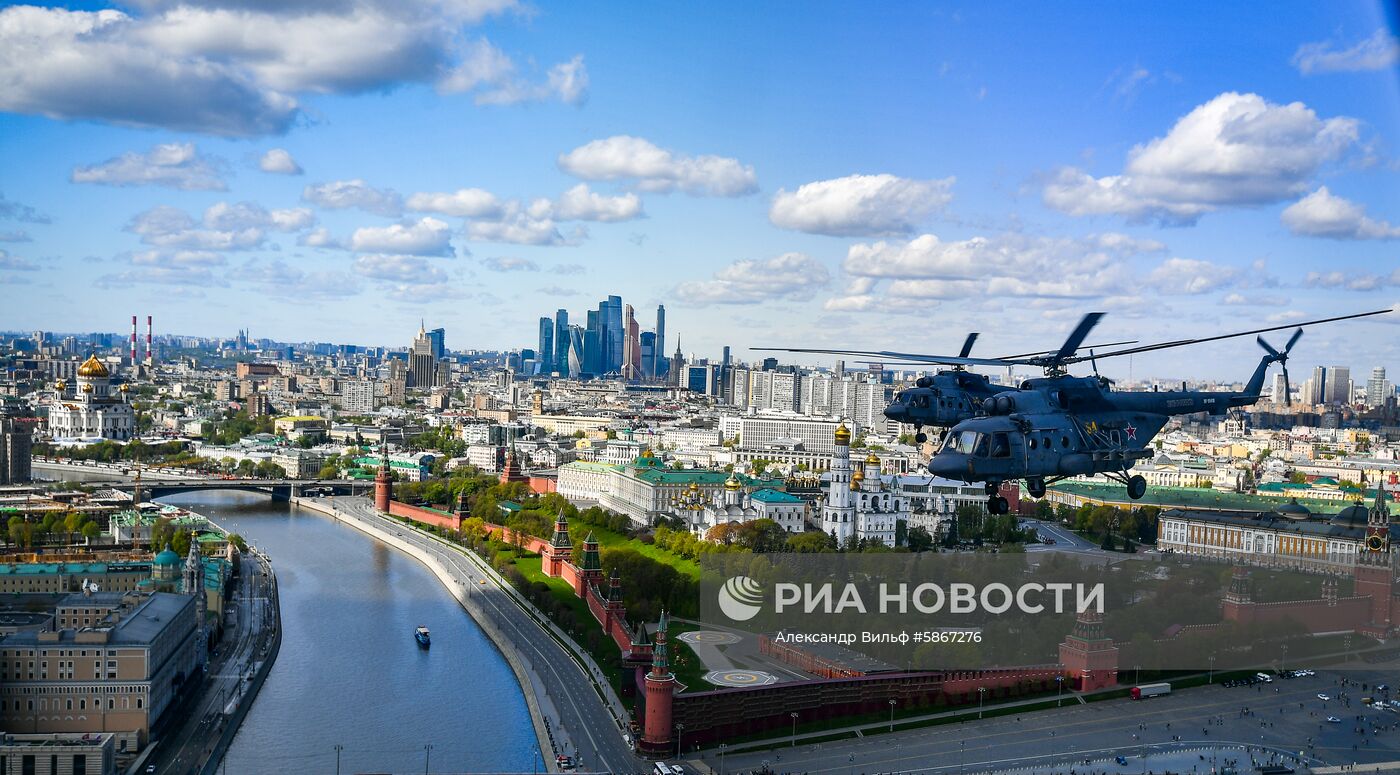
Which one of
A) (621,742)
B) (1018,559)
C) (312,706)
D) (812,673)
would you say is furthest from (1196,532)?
(312,706)

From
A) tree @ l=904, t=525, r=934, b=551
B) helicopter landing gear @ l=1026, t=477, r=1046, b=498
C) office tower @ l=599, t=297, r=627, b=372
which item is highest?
office tower @ l=599, t=297, r=627, b=372

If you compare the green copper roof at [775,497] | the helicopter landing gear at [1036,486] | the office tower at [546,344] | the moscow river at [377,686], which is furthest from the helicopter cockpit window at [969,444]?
the office tower at [546,344]

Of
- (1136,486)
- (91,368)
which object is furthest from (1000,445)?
(91,368)

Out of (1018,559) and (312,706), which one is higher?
(1018,559)

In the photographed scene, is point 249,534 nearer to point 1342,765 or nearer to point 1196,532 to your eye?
point 1196,532

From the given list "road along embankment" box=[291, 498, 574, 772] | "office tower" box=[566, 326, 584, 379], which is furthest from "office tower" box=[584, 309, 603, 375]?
"road along embankment" box=[291, 498, 574, 772]
